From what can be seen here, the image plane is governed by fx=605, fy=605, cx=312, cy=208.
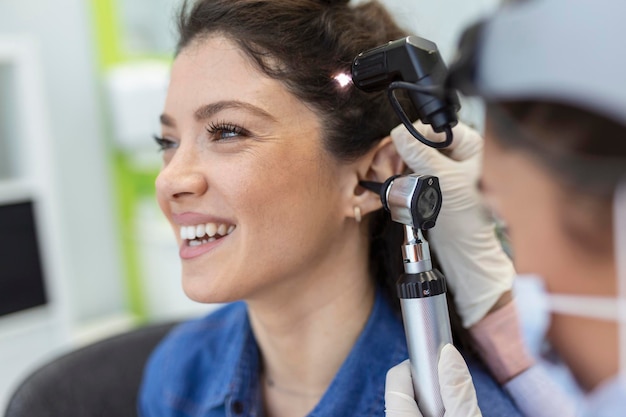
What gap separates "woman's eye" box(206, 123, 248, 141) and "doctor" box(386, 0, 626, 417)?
43 centimetres

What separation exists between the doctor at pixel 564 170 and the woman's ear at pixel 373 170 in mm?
384

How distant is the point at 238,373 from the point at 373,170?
406mm

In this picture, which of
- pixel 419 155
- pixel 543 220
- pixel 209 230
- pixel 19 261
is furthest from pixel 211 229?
pixel 19 261

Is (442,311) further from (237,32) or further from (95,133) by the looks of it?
(95,133)

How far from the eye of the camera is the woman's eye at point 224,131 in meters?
0.84

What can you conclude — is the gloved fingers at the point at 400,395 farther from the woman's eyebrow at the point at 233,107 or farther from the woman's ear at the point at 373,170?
the woman's eyebrow at the point at 233,107

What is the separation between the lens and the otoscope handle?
596mm

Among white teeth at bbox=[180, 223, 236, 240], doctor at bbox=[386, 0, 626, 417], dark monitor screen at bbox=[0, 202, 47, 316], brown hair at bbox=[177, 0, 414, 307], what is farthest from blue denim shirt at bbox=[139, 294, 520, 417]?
dark monitor screen at bbox=[0, 202, 47, 316]

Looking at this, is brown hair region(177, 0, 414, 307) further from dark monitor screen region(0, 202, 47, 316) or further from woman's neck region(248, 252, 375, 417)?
dark monitor screen region(0, 202, 47, 316)

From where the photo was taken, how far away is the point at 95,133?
257 cm

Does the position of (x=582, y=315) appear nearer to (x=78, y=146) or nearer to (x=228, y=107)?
(x=228, y=107)

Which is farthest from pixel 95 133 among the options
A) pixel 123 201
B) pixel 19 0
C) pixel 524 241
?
pixel 524 241

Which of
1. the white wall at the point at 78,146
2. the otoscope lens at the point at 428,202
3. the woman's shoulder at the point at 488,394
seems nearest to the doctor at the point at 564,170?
the otoscope lens at the point at 428,202

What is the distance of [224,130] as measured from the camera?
847mm
